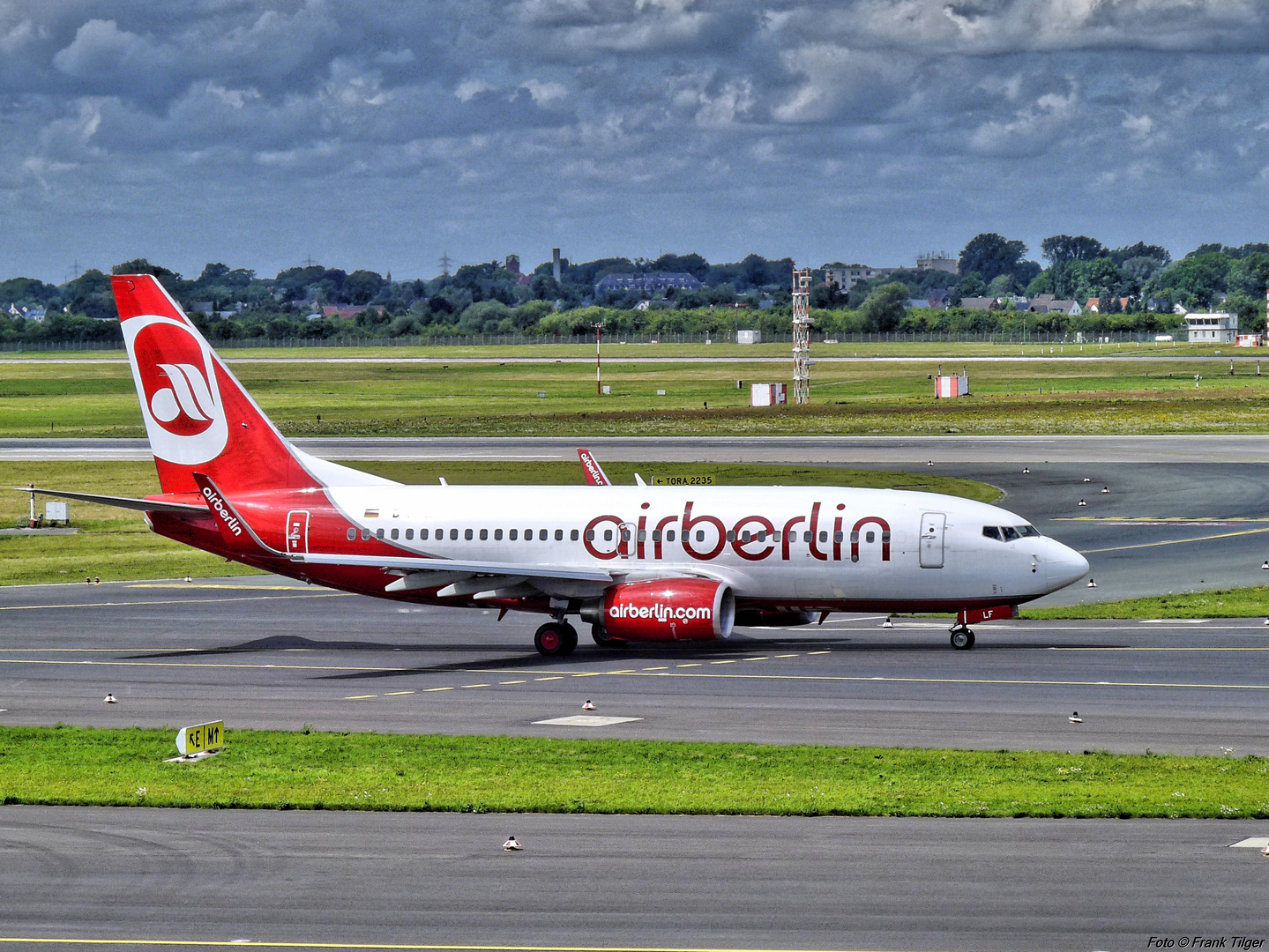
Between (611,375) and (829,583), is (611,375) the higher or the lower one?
the higher one

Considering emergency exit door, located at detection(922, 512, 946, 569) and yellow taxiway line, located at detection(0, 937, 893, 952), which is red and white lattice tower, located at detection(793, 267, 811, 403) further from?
yellow taxiway line, located at detection(0, 937, 893, 952)

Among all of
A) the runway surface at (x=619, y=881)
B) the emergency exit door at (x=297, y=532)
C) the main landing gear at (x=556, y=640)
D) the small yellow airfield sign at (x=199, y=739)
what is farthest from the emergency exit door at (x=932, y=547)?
the small yellow airfield sign at (x=199, y=739)

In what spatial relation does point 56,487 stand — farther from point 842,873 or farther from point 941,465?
point 842,873

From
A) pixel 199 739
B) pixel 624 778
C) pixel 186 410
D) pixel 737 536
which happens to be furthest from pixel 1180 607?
pixel 199 739

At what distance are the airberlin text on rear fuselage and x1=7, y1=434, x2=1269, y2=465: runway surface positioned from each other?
1876 inches

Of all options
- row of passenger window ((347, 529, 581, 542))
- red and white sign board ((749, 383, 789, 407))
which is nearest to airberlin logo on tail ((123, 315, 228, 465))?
row of passenger window ((347, 529, 581, 542))

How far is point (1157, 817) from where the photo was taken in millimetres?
23797

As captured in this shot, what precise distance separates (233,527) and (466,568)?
304 inches

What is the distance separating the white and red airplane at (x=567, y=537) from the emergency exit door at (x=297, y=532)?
5 centimetres

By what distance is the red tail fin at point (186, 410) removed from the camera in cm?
4553

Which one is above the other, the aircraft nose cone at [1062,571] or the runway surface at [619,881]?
the aircraft nose cone at [1062,571]

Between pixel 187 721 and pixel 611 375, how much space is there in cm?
15795

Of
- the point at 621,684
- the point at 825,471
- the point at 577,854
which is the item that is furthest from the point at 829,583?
the point at 825,471

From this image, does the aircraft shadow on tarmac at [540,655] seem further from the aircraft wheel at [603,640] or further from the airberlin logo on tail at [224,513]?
the airberlin logo on tail at [224,513]
